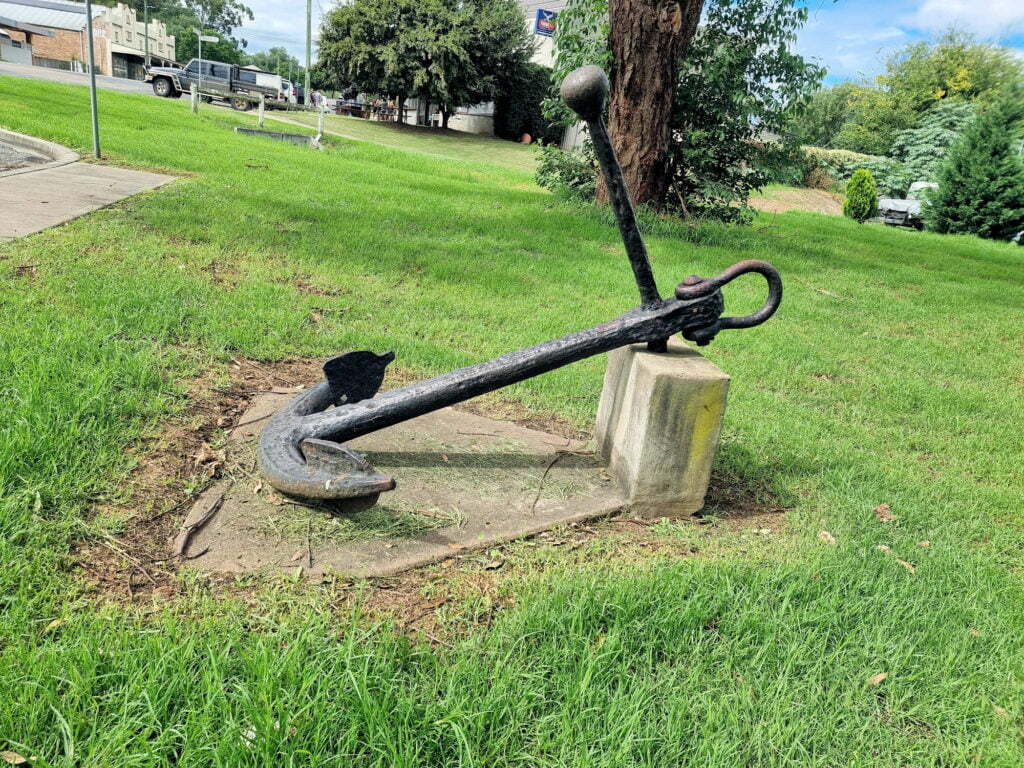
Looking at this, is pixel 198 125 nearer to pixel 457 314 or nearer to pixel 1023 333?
pixel 457 314

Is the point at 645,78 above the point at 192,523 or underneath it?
above

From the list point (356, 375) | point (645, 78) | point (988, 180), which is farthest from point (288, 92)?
point (356, 375)

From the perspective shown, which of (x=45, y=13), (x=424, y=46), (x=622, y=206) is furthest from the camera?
(x=45, y=13)

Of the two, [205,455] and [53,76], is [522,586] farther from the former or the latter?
[53,76]

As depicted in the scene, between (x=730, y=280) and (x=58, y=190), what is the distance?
5799mm

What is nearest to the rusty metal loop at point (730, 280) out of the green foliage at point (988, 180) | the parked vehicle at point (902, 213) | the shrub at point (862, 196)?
the shrub at point (862, 196)

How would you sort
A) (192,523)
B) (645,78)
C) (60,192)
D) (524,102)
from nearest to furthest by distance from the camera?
(192,523) < (60,192) < (645,78) < (524,102)

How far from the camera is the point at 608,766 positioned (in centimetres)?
132

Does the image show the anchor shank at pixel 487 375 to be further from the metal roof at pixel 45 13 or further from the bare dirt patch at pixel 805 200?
the metal roof at pixel 45 13

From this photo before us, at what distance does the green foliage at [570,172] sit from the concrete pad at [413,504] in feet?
22.1

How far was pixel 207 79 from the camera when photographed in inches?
1133

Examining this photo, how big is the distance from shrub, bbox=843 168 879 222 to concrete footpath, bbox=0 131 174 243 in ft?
54.8

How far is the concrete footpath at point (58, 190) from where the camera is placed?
15.0 feet

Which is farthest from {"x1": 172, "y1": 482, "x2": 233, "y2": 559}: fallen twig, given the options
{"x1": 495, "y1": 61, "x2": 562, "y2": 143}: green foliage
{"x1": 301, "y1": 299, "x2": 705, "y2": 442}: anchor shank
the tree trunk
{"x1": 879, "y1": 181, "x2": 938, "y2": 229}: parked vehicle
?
{"x1": 495, "y1": 61, "x2": 562, "y2": 143}: green foliage
